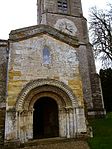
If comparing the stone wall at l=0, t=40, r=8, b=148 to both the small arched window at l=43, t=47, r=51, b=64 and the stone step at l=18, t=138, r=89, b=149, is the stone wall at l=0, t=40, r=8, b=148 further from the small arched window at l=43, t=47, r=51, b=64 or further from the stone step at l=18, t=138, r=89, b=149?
the small arched window at l=43, t=47, r=51, b=64

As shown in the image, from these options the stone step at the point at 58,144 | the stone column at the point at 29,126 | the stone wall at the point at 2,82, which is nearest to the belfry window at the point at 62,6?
the stone wall at the point at 2,82

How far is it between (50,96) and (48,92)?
0.30m

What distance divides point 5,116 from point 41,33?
253 inches

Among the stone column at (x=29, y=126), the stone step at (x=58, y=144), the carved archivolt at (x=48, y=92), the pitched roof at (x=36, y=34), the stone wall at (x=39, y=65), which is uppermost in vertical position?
the pitched roof at (x=36, y=34)

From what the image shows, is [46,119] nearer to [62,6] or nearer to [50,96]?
[50,96]

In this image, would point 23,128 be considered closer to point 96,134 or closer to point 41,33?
point 96,134

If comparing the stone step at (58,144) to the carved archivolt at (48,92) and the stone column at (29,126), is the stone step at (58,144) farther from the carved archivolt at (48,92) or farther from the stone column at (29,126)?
the carved archivolt at (48,92)

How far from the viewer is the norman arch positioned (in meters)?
12.7

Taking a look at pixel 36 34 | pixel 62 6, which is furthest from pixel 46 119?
pixel 62 6

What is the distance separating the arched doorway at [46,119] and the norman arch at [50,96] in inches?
48.8

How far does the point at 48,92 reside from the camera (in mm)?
13953

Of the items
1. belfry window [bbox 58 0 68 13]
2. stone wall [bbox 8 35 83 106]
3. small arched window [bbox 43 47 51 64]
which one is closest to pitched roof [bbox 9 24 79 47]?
stone wall [bbox 8 35 83 106]

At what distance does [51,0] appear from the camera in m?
28.8

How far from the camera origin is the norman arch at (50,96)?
41.7 feet
